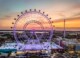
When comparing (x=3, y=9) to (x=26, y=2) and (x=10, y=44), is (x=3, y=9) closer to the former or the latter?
(x=26, y=2)

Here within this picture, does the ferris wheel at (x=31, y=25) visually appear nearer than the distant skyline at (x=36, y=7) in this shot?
No

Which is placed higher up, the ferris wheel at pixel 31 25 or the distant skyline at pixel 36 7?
the distant skyline at pixel 36 7

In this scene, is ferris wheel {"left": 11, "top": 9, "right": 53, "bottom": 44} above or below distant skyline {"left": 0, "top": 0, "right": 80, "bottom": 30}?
below

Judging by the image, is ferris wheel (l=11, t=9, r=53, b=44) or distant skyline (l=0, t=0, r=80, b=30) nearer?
distant skyline (l=0, t=0, r=80, b=30)

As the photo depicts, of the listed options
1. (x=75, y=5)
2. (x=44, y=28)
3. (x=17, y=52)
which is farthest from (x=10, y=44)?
(x=75, y=5)

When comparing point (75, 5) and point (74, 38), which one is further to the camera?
point (74, 38)
